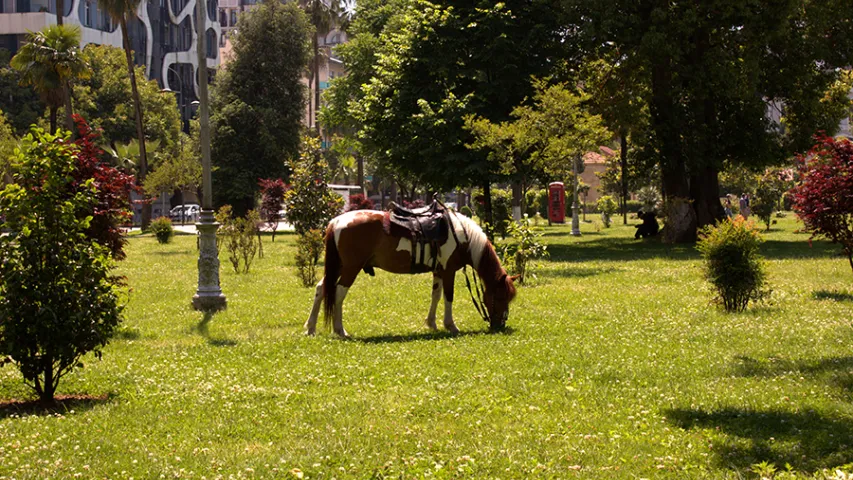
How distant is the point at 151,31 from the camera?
116 meters

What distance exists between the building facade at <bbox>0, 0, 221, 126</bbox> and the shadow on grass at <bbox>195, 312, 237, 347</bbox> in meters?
85.0

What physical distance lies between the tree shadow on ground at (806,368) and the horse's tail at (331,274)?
20.0ft

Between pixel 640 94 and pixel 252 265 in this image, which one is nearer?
pixel 252 265

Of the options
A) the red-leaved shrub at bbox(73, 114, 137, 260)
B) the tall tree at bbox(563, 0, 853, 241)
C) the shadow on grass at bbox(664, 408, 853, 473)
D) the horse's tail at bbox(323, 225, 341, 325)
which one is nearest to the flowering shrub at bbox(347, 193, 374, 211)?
the tall tree at bbox(563, 0, 853, 241)

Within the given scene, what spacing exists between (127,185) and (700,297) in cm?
1148

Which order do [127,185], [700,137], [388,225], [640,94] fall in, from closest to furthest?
[388,225] → [127,185] → [700,137] → [640,94]

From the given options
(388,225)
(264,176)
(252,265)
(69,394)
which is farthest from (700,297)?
(264,176)

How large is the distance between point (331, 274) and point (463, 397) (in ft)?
17.3

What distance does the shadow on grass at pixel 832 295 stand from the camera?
60.1ft

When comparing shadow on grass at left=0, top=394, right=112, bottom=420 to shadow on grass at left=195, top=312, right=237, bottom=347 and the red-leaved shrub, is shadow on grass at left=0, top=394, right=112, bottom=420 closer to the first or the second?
shadow on grass at left=195, top=312, right=237, bottom=347

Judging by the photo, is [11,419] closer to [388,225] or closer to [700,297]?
[388,225]

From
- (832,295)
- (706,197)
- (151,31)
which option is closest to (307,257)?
(832,295)

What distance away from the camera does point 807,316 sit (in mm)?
15867

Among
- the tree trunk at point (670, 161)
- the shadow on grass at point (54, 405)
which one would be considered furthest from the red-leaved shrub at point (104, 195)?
the tree trunk at point (670, 161)
